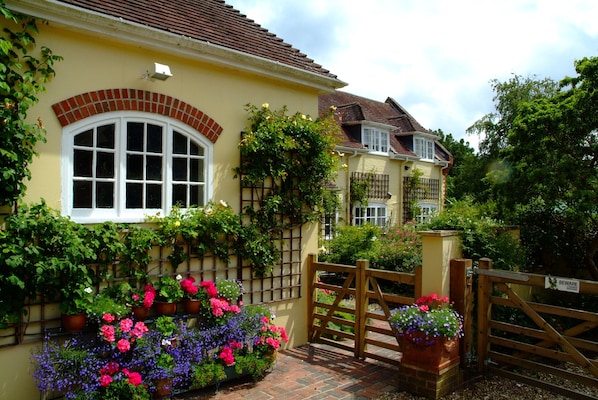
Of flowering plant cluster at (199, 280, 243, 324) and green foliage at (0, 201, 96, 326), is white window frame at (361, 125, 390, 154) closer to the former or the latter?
flowering plant cluster at (199, 280, 243, 324)

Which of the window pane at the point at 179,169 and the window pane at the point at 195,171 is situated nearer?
the window pane at the point at 179,169

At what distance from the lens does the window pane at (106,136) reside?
17.0ft

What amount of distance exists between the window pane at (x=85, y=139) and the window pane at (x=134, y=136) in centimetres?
44

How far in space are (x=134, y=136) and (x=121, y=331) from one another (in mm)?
2359

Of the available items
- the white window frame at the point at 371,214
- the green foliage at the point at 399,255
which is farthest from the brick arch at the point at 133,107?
the white window frame at the point at 371,214

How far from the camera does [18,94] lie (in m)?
4.38

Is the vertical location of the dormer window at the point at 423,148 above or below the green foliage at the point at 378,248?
above

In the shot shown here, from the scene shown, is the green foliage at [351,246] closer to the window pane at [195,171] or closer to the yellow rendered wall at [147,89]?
the yellow rendered wall at [147,89]

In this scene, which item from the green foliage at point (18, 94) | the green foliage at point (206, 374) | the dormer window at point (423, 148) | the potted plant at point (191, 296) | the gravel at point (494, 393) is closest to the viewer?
the green foliage at point (18, 94)

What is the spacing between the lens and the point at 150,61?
5.60 m

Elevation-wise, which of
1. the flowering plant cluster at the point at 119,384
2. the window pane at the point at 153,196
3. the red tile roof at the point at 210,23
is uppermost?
the red tile roof at the point at 210,23

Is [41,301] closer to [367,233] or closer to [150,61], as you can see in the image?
[150,61]

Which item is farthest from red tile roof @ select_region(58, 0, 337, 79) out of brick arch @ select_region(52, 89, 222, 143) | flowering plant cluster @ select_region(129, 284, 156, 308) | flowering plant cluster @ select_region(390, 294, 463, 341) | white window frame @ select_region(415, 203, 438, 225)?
white window frame @ select_region(415, 203, 438, 225)

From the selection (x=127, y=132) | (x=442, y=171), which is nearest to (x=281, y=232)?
(x=127, y=132)
